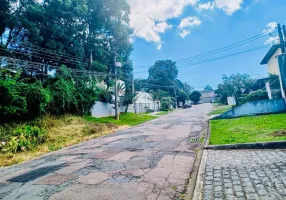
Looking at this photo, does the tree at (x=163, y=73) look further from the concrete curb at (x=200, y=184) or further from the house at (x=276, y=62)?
the concrete curb at (x=200, y=184)

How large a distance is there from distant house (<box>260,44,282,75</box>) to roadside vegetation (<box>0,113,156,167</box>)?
20650 mm

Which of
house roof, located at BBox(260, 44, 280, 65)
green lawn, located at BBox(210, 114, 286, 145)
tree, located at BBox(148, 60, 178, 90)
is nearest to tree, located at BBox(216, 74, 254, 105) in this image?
house roof, located at BBox(260, 44, 280, 65)

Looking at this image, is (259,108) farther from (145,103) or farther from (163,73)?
(163,73)

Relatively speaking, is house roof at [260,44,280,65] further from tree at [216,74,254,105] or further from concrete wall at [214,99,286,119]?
concrete wall at [214,99,286,119]

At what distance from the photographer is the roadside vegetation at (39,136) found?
9406mm

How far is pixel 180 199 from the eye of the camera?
3.68 m

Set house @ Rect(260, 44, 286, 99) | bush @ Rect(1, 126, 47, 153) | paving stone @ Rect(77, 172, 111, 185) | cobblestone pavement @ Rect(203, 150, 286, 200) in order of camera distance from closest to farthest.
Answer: cobblestone pavement @ Rect(203, 150, 286, 200) < paving stone @ Rect(77, 172, 111, 185) < bush @ Rect(1, 126, 47, 153) < house @ Rect(260, 44, 286, 99)

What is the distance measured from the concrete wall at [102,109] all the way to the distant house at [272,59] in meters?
20.5

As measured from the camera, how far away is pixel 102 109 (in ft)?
82.4

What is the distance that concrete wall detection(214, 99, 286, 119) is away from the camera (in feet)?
57.7

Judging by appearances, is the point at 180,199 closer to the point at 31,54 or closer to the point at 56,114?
the point at 56,114

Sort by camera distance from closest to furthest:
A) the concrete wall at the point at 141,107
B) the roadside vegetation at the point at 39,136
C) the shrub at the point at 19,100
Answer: the roadside vegetation at the point at 39,136, the shrub at the point at 19,100, the concrete wall at the point at 141,107

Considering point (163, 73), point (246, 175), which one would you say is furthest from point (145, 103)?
point (246, 175)

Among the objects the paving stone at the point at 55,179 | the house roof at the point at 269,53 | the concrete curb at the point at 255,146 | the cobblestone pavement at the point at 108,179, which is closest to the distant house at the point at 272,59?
the house roof at the point at 269,53
